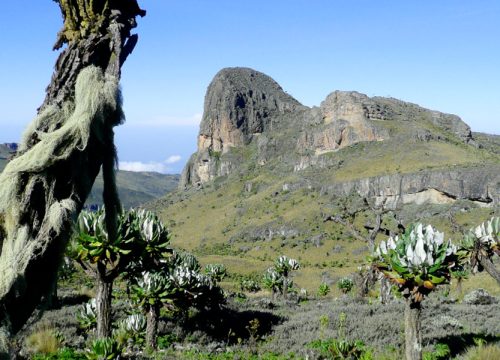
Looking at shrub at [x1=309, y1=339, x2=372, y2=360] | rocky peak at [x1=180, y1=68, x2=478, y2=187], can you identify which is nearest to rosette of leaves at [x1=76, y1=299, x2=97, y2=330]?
shrub at [x1=309, y1=339, x2=372, y2=360]

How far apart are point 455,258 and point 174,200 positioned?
149 meters

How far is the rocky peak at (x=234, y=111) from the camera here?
178250mm

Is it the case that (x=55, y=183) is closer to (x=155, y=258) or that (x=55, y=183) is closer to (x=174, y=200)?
(x=155, y=258)

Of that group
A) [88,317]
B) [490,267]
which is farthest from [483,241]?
[88,317]

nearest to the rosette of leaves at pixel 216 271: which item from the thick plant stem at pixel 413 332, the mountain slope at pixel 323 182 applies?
the mountain slope at pixel 323 182

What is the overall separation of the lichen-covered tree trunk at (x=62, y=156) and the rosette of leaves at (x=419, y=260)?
507cm

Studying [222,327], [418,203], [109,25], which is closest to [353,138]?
[418,203]

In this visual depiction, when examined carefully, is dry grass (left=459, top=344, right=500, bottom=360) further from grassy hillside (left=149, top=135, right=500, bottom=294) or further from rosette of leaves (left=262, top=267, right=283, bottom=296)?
grassy hillside (left=149, top=135, right=500, bottom=294)

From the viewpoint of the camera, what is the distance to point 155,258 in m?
9.34

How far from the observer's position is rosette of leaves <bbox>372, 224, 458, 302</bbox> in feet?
23.5

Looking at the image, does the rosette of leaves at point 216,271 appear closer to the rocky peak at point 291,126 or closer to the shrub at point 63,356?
the shrub at point 63,356

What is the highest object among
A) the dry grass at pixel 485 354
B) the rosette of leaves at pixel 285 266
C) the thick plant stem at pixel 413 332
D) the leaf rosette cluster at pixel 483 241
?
the leaf rosette cluster at pixel 483 241

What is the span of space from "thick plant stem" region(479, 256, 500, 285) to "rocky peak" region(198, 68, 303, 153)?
168 m

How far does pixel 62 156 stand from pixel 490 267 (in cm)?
796
